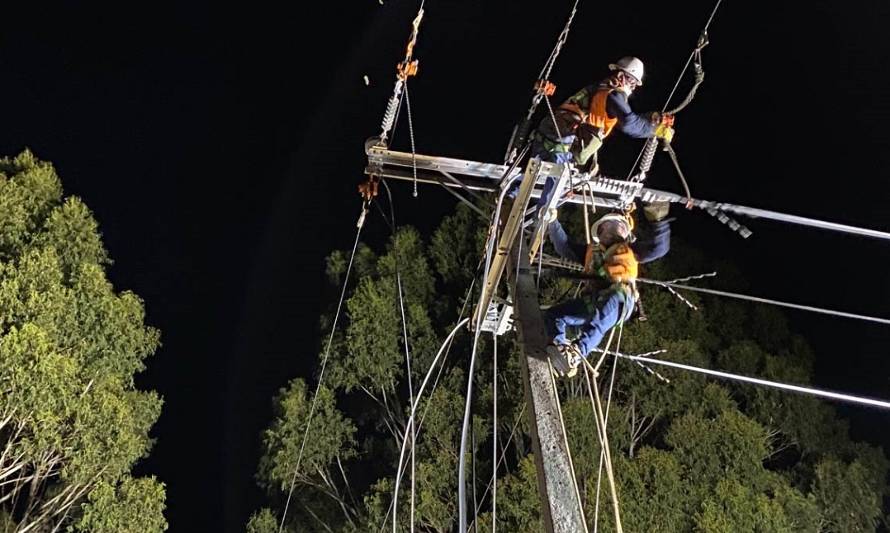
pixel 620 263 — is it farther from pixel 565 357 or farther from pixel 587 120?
pixel 587 120

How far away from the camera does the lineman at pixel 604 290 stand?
331 centimetres

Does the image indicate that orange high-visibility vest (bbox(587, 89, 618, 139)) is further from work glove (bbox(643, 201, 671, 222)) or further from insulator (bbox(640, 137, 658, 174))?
work glove (bbox(643, 201, 671, 222))

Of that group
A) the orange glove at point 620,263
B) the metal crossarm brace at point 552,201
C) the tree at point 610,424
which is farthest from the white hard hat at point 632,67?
the tree at point 610,424

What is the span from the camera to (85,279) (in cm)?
755

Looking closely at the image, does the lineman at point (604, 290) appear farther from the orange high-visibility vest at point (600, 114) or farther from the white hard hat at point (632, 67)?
the white hard hat at point (632, 67)

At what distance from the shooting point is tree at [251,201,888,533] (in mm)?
8078

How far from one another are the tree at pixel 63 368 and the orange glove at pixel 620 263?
537 centimetres

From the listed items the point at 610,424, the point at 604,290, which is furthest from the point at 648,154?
the point at 610,424

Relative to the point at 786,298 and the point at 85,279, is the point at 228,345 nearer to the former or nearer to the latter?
the point at 85,279

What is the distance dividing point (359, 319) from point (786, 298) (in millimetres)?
7507

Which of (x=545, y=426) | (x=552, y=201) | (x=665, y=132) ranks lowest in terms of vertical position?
(x=545, y=426)

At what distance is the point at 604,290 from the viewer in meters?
3.63

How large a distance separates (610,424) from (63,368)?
241 inches

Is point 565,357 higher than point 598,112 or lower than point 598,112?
lower
